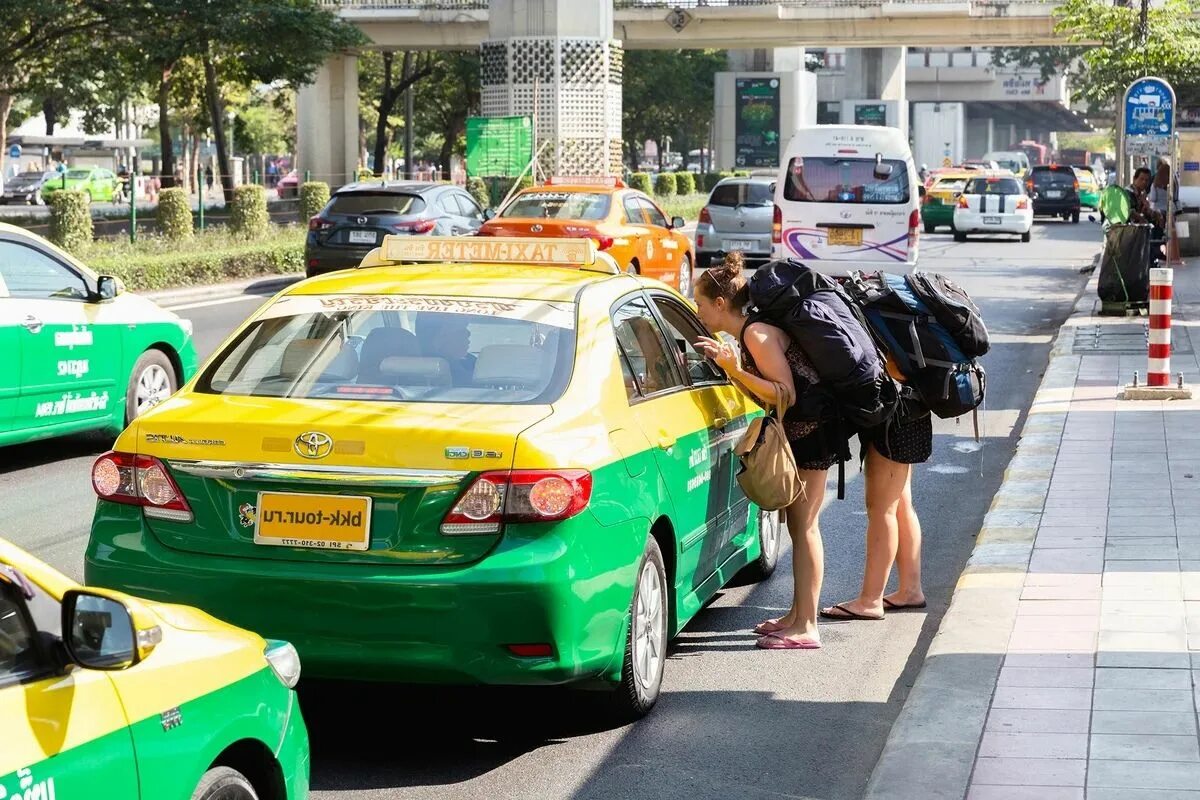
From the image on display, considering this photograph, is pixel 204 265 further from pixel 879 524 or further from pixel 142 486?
pixel 142 486

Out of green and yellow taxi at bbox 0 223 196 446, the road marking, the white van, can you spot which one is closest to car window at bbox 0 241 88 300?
green and yellow taxi at bbox 0 223 196 446

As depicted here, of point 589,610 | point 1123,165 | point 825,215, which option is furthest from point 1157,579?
point 1123,165

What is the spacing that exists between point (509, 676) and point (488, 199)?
38303mm

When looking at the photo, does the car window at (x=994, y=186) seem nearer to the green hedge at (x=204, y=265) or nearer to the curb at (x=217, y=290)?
the green hedge at (x=204, y=265)

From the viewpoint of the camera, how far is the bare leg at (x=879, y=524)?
7582mm

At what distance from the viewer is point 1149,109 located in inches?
879

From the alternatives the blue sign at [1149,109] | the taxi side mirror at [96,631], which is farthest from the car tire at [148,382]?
the blue sign at [1149,109]

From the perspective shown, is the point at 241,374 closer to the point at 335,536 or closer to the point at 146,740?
the point at 335,536

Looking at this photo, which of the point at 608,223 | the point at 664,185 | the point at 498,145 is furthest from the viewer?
the point at 664,185

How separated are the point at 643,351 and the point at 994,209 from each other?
34.4 meters

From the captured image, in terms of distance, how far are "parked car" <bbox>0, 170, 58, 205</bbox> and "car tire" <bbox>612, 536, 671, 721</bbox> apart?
61.0 meters

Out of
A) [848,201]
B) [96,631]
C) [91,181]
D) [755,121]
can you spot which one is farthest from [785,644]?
[755,121]

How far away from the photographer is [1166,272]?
43.3 feet

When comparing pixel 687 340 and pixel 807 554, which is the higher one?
pixel 687 340
